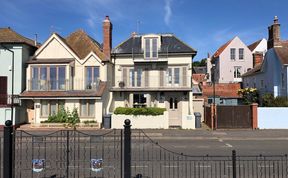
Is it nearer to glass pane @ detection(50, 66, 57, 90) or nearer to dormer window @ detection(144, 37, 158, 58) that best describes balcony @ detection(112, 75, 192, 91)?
dormer window @ detection(144, 37, 158, 58)

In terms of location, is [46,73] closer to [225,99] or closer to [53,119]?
[53,119]

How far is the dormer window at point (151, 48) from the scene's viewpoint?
106ft

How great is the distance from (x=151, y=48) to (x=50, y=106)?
11208 mm

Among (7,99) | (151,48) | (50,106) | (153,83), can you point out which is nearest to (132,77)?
(153,83)

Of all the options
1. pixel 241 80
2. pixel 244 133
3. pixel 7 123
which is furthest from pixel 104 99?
pixel 241 80

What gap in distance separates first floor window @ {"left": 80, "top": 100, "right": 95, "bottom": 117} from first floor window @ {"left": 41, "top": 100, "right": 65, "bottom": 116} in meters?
1.89

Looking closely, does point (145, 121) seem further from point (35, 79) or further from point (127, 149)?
point (127, 149)

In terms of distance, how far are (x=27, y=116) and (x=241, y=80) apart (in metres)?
33.5

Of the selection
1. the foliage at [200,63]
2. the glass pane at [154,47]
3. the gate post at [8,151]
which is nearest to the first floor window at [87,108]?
the glass pane at [154,47]

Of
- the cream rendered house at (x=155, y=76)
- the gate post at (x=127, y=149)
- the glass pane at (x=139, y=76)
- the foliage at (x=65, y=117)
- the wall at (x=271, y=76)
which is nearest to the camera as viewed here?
the gate post at (x=127, y=149)

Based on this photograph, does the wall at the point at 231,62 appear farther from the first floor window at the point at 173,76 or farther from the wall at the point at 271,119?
the wall at the point at 271,119

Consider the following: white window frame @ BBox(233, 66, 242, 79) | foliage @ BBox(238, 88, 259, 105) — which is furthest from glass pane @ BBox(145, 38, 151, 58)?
white window frame @ BBox(233, 66, 242, 79)

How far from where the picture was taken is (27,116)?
31.5 meters

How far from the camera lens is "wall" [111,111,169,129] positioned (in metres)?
28.7
